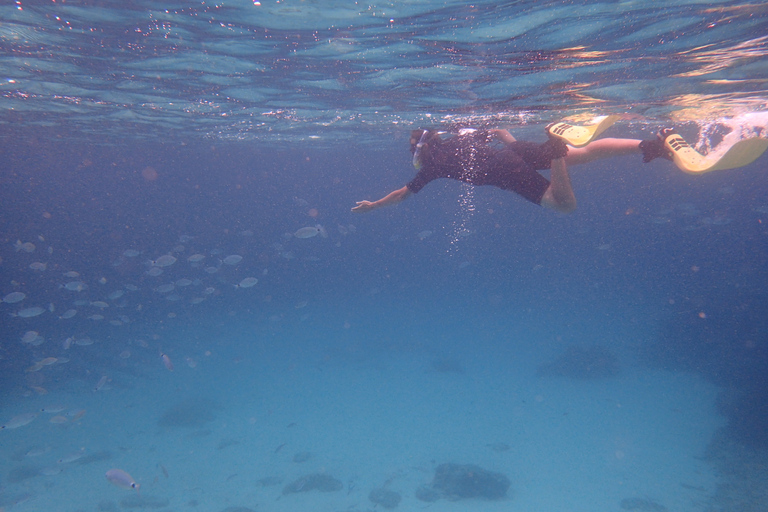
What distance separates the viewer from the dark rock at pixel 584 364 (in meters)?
24.1

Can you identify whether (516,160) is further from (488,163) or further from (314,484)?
(314,484)

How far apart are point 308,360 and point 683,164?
28.2 meters

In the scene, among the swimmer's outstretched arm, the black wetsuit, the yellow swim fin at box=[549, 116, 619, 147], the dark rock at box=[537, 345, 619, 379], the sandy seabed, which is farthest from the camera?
the dark rock at box=[537, 345, 619, 379]

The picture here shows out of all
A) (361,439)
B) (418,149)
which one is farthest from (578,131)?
(361,439)

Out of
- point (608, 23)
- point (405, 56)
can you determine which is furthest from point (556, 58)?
point (405, 56)

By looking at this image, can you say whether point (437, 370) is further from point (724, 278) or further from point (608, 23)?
point (724, 278)

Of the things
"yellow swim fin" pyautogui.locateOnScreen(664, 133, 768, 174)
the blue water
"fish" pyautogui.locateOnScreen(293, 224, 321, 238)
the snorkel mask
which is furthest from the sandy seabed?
"yellow swim fin" pyautogui.locateOnScreen(664, 133, 768, 174)

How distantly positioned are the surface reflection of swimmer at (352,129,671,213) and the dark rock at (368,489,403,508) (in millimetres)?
10965

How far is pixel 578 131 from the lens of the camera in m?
5.98

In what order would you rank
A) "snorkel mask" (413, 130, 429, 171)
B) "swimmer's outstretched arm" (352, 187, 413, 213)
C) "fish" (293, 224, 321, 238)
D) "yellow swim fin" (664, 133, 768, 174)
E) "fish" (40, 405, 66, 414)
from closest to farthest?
"yellow swim fin" (664, 133, 768, 174), "snorkel mask" (413, 130, 429, 171), "swimmer's outstretched arm" (352, 187, 413, 213), "fish" (40, 405, 66, 414), "fish" (293, 224, 321, 238)

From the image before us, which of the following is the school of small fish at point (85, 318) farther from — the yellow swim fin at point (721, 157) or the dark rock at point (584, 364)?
the dark rock at point (584, 364)

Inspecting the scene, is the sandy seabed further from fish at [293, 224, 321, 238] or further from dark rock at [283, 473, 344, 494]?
fish at [293, 224, 321, 238]

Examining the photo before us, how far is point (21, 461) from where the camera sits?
16141mm

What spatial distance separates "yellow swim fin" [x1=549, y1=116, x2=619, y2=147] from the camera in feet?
18.9
